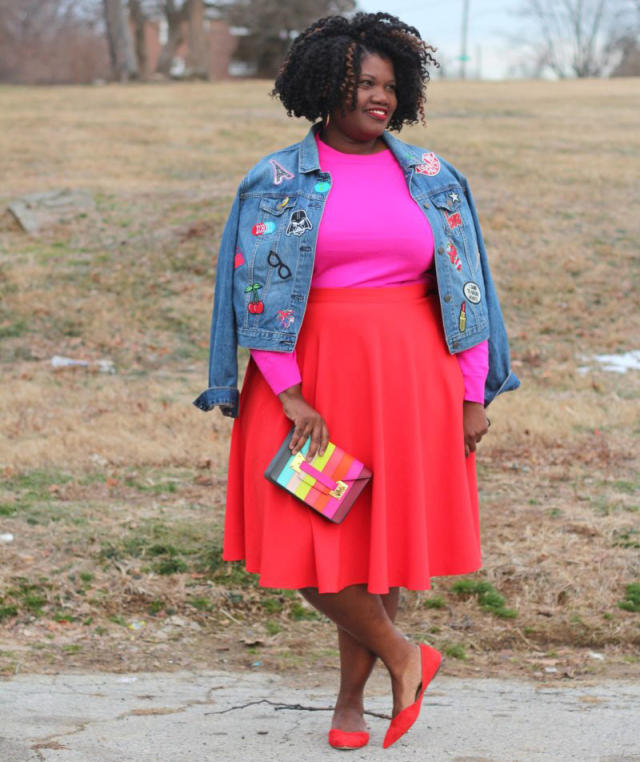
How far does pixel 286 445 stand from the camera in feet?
10.8

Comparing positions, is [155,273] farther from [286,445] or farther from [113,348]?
[286,445]

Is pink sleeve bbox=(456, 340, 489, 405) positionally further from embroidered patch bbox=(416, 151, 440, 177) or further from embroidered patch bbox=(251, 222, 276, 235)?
embroidered patch bbox=(251, 222, 276, 235)

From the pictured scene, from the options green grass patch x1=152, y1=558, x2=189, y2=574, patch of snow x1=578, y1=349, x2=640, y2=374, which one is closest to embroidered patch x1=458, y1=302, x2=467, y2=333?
green grass patch x1=152, y1=558, x2=189, y2=574

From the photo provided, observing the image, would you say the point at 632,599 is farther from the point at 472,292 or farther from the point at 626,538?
the point at 472,292

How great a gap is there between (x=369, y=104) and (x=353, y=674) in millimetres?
1735

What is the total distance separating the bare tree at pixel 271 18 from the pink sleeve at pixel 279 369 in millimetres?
35334

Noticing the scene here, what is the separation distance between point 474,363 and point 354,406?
1.42 feet

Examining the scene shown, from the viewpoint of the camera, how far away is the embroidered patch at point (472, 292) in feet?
11.2

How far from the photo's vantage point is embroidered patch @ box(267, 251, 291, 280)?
3.23 meters

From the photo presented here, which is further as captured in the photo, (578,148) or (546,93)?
(546,93)

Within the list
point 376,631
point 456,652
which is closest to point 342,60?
point 376,631

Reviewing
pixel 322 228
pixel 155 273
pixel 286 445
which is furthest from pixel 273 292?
pixel 155 273

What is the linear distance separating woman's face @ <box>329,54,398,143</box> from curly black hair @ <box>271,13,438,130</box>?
0.02 metres

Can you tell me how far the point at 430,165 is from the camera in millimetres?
3422
